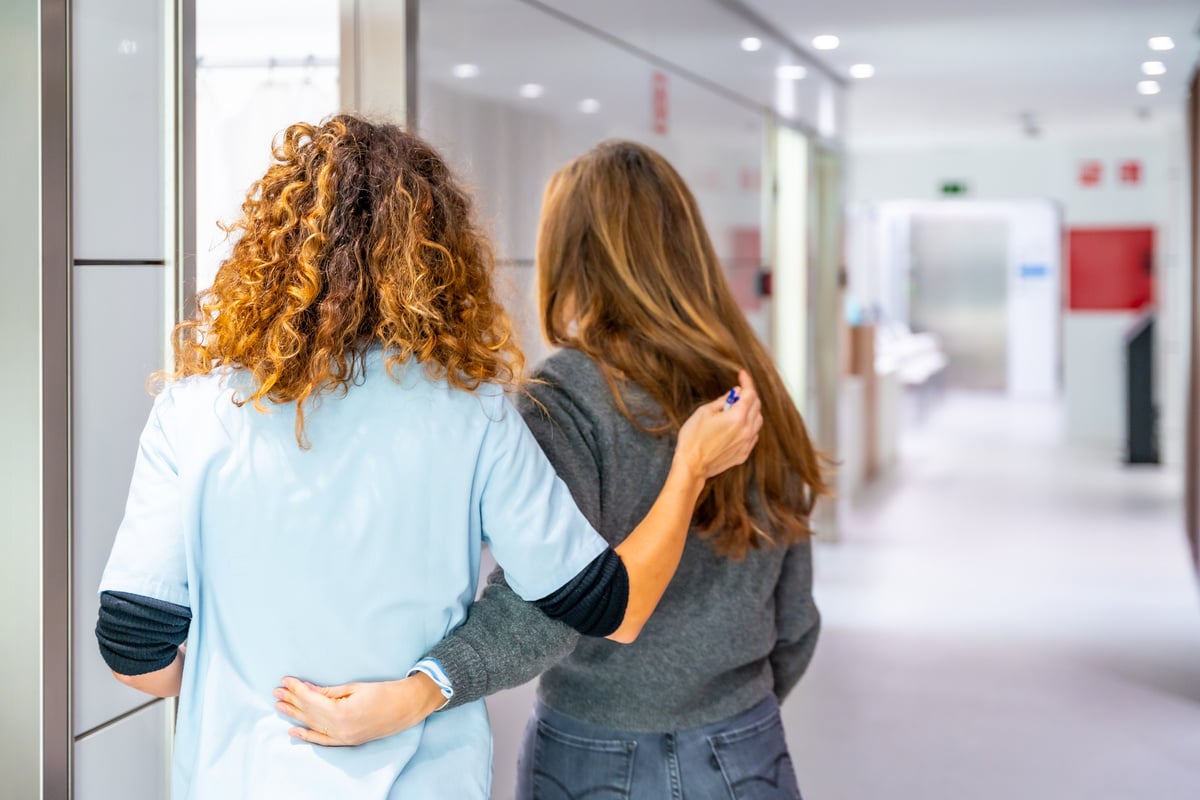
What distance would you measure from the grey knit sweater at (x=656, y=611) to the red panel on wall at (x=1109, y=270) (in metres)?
11.1

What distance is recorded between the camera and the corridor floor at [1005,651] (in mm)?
3828

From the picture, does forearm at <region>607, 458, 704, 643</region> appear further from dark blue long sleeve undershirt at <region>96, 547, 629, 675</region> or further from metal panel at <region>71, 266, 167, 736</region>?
metal panel at <region>71, 266, 167, 736</region>

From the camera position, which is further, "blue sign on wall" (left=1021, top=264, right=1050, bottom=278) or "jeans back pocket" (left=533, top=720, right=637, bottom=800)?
"blue sign on wall" (left=1021, top=264, right=1050, bottom=278)

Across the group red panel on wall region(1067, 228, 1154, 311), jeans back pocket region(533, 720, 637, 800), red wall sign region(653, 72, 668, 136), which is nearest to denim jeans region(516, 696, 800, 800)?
jeans back pocket region(533, 720, 637, 800)

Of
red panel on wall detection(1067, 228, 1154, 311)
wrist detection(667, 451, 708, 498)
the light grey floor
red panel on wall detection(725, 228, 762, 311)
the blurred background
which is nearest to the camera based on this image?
wrist detection(667, 451, 708, 498)

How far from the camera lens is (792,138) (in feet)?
23.0

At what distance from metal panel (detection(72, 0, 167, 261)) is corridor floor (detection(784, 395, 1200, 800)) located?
2.66m

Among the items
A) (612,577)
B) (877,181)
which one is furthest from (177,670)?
(877,181)

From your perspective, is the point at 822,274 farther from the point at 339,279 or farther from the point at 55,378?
the point at 339,279

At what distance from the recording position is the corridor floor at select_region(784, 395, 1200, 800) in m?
3.83

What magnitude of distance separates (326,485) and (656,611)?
65 cm

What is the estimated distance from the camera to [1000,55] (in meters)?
6.78

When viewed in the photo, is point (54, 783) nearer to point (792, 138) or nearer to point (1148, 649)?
point (1148, 649)

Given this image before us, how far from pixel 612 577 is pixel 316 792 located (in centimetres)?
37
